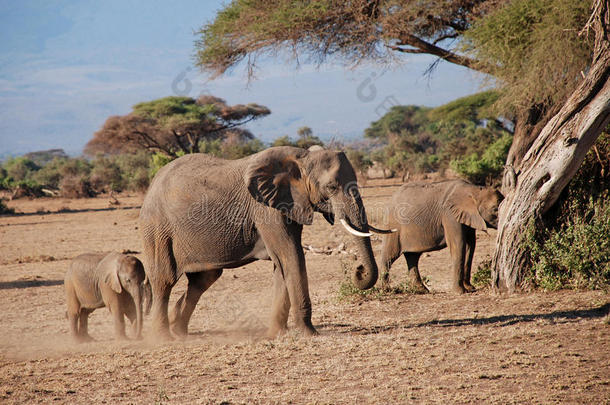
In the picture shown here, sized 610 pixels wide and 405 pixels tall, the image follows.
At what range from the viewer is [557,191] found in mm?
8586

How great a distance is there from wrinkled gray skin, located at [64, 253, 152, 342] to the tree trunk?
474 cm

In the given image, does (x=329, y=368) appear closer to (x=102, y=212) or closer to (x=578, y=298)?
(x=578, y=298)

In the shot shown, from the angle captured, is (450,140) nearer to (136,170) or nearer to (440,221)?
(136,170)

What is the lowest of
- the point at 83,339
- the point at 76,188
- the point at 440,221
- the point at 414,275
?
the point at 83,339

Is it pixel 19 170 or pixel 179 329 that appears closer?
pixel 179 329

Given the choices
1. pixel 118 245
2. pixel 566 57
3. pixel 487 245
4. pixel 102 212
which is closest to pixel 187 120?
pixel 102 212

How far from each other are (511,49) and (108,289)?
28.3 ft

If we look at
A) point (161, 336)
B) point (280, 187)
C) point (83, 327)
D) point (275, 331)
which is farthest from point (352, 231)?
point (83, 327)

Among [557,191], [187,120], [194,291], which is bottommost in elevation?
[194,291]

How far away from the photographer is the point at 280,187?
7.09 metres

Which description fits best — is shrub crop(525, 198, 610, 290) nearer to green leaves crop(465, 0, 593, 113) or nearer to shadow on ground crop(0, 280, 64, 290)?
green leaves crop(465, 0, 593, 113)

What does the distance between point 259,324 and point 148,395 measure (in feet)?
9.59

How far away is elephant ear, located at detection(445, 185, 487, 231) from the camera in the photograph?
982 centimetres

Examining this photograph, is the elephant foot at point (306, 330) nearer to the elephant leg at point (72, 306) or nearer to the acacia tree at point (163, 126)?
the elephant leg at point (72, 306)
